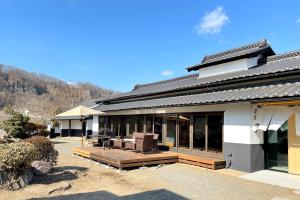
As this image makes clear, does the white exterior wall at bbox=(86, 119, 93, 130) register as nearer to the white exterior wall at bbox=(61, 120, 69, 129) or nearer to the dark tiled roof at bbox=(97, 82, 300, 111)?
the white exterior wall at bbox=(61, 120, 69, 129)

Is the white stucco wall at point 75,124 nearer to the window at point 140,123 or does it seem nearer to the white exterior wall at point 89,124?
the white exterior wall at point 89,124

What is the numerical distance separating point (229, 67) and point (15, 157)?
1121 cm

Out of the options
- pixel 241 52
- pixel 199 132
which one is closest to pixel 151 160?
pixel 199 132

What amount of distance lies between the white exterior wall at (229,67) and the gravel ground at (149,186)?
19.4ft

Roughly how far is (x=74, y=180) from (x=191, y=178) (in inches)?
145

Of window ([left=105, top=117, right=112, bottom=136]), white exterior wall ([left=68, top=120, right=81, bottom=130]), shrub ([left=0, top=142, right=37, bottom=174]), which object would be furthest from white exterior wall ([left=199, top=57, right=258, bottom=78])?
white exterior wall ([left=68, top=120, right=81, bottom=130])

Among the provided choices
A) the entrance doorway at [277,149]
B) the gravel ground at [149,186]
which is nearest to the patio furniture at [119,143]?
the gravel ground at [149,186]

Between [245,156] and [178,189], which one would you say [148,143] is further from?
[178,189]

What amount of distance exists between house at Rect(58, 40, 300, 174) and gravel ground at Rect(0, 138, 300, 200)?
1.39 m

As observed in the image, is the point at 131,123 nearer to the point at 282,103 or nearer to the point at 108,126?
the point at 108,126

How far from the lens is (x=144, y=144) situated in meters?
13.2

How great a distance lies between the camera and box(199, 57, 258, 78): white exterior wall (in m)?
14.3

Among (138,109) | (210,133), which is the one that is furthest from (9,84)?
(210,133)

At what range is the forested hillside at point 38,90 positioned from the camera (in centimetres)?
7968
